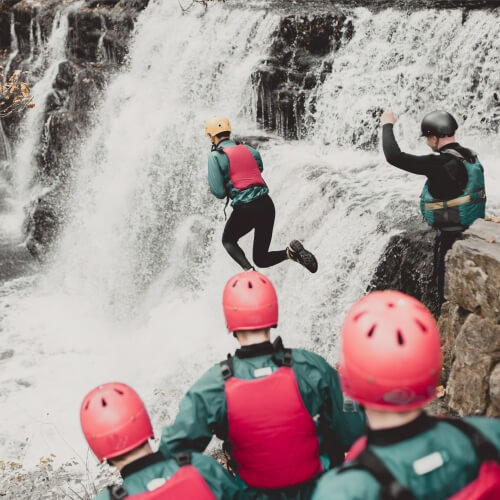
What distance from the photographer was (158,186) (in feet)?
33.0

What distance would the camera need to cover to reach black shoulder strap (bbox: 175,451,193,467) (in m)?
2.22

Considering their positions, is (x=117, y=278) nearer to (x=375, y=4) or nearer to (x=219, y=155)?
(x=219, y=155)

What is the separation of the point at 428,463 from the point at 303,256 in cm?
382

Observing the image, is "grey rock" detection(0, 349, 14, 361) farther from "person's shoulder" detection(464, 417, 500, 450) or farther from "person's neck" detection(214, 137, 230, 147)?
"person's shoulder" detection(464, 417, 500, 450)

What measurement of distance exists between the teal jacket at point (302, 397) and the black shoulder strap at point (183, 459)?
0.18 meters

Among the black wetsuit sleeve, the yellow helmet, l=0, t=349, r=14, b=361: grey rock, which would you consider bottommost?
l=0, t=349, r=14, b=361: grey rock

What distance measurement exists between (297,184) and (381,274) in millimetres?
2280

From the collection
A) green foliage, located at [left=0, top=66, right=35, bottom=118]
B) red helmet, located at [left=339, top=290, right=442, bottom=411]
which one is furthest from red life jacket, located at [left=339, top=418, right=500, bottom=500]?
green foliage, located at [left=0, top=66, right=35, bottom=118]

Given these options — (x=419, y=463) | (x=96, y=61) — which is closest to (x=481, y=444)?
(x=419, y=463)

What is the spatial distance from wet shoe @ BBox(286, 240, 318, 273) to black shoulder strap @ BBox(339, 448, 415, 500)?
12.3 ft

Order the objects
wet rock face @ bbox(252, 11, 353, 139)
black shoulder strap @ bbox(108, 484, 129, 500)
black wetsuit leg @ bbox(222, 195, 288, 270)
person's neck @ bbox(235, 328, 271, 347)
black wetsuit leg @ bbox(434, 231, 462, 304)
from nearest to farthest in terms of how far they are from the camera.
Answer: black shoulder strap @ bbox(108, 484, 129, 500)
person's neck @ bbox(235, 328, 271, 347)
black wetsuit leg @ bbox(434, 231, 462, 304)
black wetsuit leg @ bbox(222, 195, 288, 270)
wet rock face @ bbox(252, 11, 353, 139)

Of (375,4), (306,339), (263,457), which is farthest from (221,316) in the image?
(375,4)

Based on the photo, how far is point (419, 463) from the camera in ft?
5.12

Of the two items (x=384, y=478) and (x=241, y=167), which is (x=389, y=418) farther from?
(x=241, y=167)
